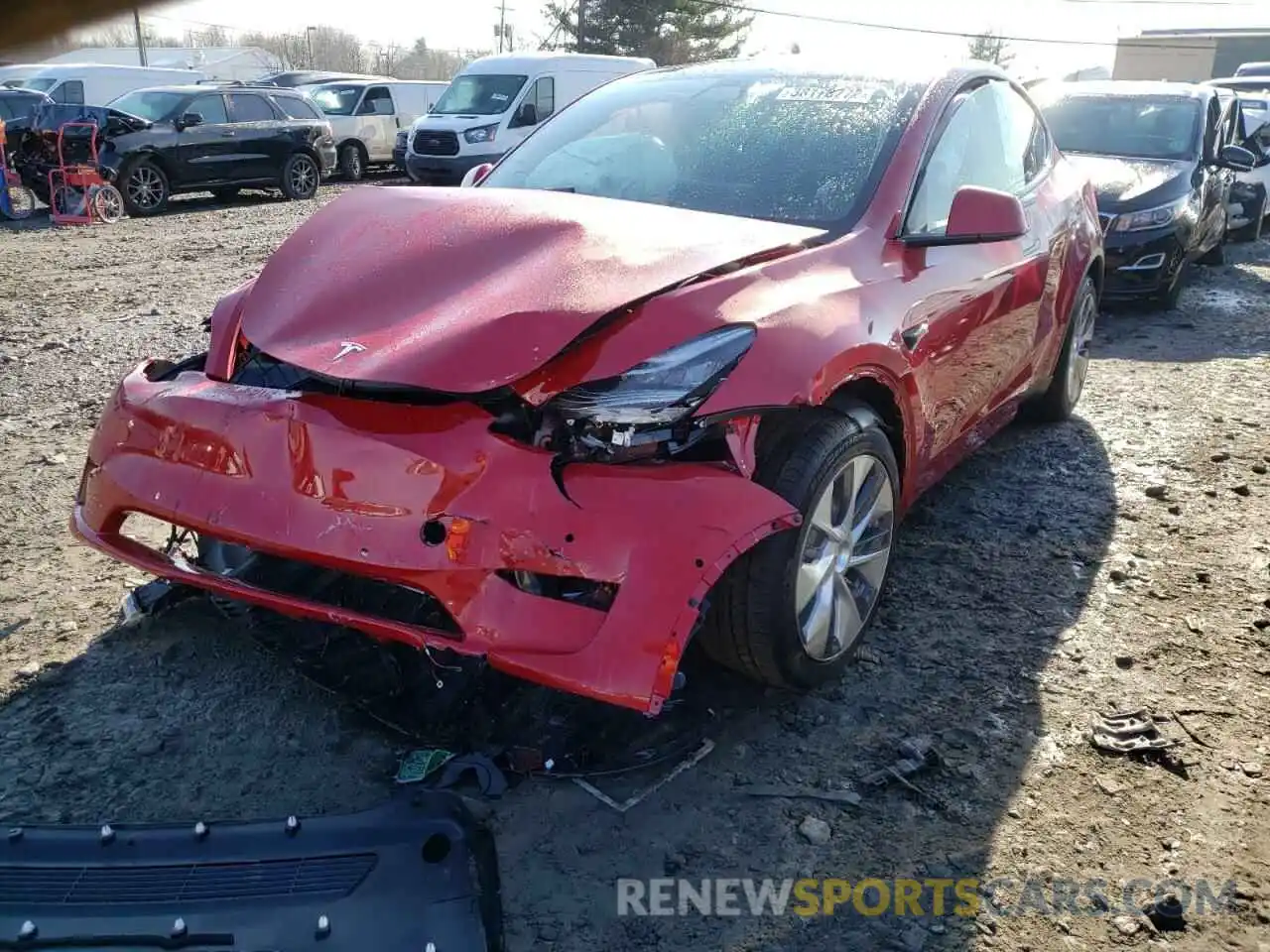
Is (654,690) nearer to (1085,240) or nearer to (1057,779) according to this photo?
(1057,779)

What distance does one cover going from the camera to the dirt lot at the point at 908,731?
2.28 meters

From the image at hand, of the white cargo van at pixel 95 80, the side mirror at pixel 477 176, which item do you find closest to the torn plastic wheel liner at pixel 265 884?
the side mirror at pixel 477 176

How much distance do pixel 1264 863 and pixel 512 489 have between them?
190cm

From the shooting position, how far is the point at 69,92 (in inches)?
710

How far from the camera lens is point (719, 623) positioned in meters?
2.61

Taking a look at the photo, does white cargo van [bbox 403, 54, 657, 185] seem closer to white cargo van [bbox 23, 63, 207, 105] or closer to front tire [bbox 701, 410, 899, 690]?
white cargo van [bbox 23, 63, 207, 105]

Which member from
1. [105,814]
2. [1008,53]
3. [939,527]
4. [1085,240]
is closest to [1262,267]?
[1085,240]

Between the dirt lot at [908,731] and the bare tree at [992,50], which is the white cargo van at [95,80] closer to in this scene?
the dirt lot at [908,731]

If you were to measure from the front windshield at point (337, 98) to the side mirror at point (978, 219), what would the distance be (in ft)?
55.8

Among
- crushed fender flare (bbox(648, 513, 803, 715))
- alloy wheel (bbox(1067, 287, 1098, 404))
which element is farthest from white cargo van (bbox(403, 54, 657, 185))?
crushed fender flare (bbox(648, 513, 803, 715))

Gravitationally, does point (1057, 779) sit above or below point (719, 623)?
below

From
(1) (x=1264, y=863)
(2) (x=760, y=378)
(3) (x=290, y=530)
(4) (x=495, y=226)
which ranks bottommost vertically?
(1) (x=1264, y=863)

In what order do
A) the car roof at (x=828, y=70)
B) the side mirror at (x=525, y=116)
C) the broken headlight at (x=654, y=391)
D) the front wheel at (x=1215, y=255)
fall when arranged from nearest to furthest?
the broken headlight at (x=654, y=391) → the car roof at (x=828, y=70) → the front wheel at (x=1215, y=255) → the side mirror at (x=525, y=116)

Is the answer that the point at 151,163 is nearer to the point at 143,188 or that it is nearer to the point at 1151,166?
the point at 143,188
